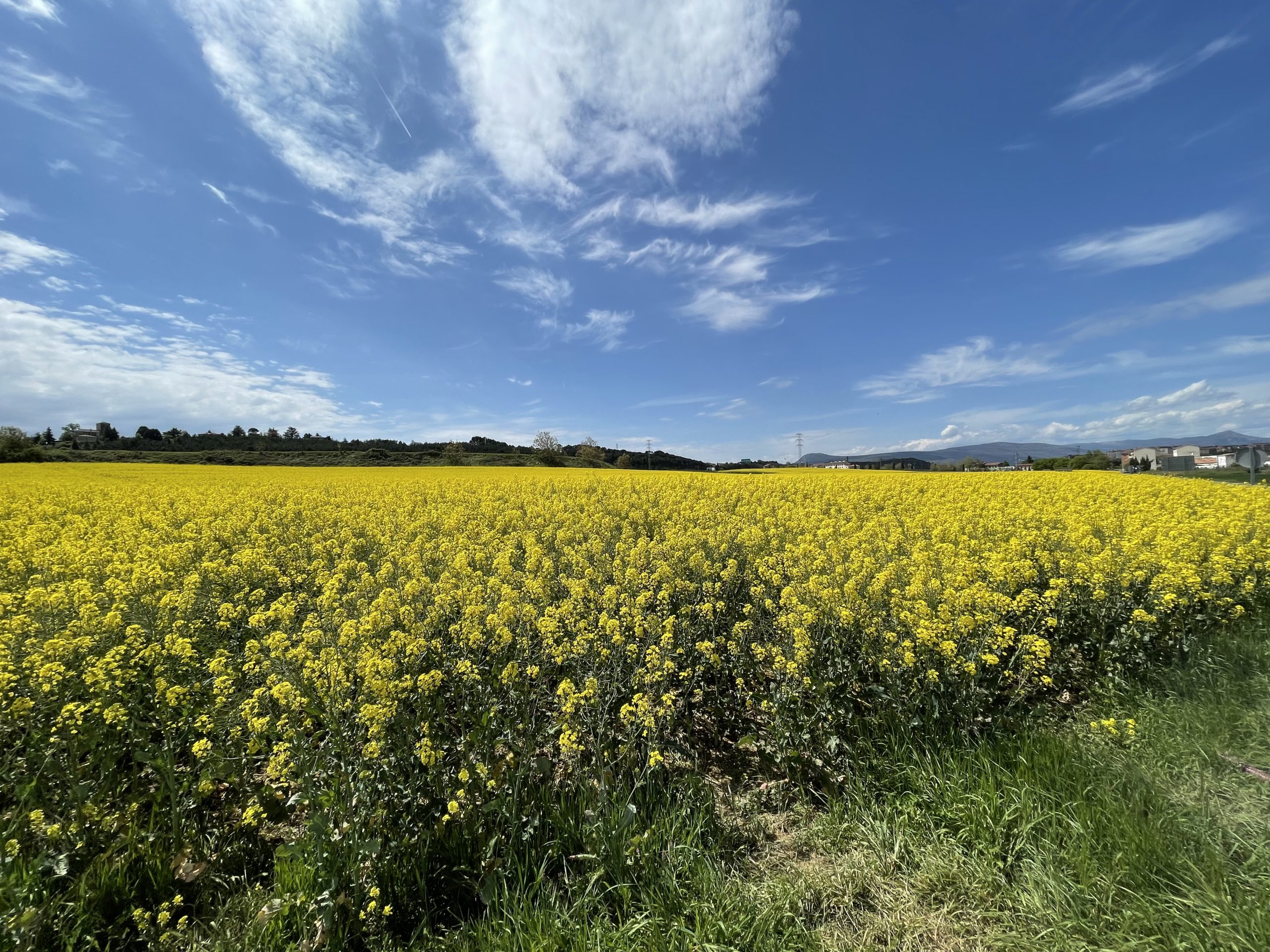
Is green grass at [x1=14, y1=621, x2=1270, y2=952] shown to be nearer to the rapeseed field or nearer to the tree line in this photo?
the rapeseed field

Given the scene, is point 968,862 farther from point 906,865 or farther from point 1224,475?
point 1224,475

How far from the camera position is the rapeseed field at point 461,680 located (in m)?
2.49

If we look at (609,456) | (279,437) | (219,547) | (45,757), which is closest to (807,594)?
(45,757)

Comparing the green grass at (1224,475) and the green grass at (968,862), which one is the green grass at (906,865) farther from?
the green grass at (1224,475)

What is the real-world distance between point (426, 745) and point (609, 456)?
204ft

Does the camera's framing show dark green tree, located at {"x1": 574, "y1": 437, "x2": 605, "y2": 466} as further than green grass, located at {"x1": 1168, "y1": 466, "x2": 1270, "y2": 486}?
Yes

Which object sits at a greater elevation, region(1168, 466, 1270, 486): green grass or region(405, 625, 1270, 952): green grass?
region(1168, 466, 1270, 486): green grass

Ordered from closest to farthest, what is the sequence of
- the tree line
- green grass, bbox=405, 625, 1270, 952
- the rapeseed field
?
green grass, bbox=405, 625, 1270, 952, the rapeseed field, the tree line

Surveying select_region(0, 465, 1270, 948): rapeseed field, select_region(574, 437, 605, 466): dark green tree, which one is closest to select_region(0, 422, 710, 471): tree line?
select_region(574, 437, 605, 466): dark green tree

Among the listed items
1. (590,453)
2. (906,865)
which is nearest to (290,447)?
(590,453)

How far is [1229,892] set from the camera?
7.14ft

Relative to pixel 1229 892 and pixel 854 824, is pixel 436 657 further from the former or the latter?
pixel 1229 892

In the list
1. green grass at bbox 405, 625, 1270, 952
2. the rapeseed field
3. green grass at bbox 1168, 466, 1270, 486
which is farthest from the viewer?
green grass at bbox 1168, 466, 1270, 486

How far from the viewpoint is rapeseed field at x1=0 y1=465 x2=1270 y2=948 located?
8.18 feet
